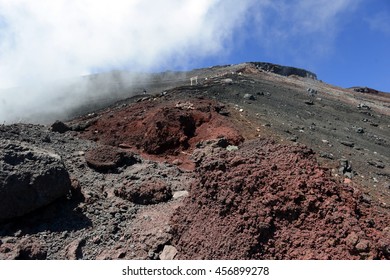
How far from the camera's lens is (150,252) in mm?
5277

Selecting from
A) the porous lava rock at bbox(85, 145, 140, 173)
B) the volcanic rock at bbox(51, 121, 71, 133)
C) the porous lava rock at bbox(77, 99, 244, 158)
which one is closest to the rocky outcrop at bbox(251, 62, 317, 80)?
the porous lava rock at bbox(77, 99, 244, 158)

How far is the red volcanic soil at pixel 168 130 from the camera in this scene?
10.1m

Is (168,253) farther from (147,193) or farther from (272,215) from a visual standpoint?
(147,193)

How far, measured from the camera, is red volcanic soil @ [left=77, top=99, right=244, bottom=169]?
1012cm

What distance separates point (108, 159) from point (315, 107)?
43.3 feet

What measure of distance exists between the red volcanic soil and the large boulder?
10.6 ft

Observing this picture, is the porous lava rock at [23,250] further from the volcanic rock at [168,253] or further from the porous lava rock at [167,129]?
the porous lava rock at [167,129]

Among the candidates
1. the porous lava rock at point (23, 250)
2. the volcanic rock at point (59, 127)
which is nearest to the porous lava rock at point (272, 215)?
the porous lava rock at point (23, 250)

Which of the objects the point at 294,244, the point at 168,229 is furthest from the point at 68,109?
the point at 294,244

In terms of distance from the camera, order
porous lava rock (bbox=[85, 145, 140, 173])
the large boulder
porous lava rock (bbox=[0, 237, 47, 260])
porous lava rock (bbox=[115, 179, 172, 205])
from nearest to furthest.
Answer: porous lava rock (bbox=[0, 237, 47, 260])
the large boulder
porous lava rock (bbox=[115, 179, 172, 205])
porous lava rock (bbox=[85, 145, 140, 173])

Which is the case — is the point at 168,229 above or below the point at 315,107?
below

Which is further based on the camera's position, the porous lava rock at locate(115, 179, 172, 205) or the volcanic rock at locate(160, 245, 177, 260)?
the porous lava rock at locate(115, 179, 172, 205)

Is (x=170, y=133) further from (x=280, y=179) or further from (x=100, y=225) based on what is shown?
(x=280, y=179)

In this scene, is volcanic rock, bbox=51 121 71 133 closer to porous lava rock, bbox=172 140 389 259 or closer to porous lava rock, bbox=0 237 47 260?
porous lava rock, bbox=0 237 47 260
